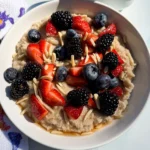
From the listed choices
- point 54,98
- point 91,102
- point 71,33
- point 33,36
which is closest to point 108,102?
point 91,102

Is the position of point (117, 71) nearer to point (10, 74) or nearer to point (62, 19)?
point (62, 19)

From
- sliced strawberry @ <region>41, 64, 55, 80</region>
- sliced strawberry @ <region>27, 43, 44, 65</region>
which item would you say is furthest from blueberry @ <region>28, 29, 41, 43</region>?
sliced strawberry @ <region>41, 64, 55, 80</region>

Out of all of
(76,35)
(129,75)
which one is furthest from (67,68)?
(129,75)

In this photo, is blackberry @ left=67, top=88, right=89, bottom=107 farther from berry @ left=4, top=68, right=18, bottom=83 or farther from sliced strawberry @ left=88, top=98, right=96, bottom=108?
berry @ left=4, top=68, right=18, bottom=83

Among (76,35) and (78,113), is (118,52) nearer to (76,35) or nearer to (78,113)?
(76,35)

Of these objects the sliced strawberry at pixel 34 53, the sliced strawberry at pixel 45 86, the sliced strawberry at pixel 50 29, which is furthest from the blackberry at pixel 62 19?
the sliced strawberry at pixel 45 86

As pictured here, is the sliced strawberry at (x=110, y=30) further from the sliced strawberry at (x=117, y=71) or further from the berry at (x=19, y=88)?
the berry at (x=19, y=88)
